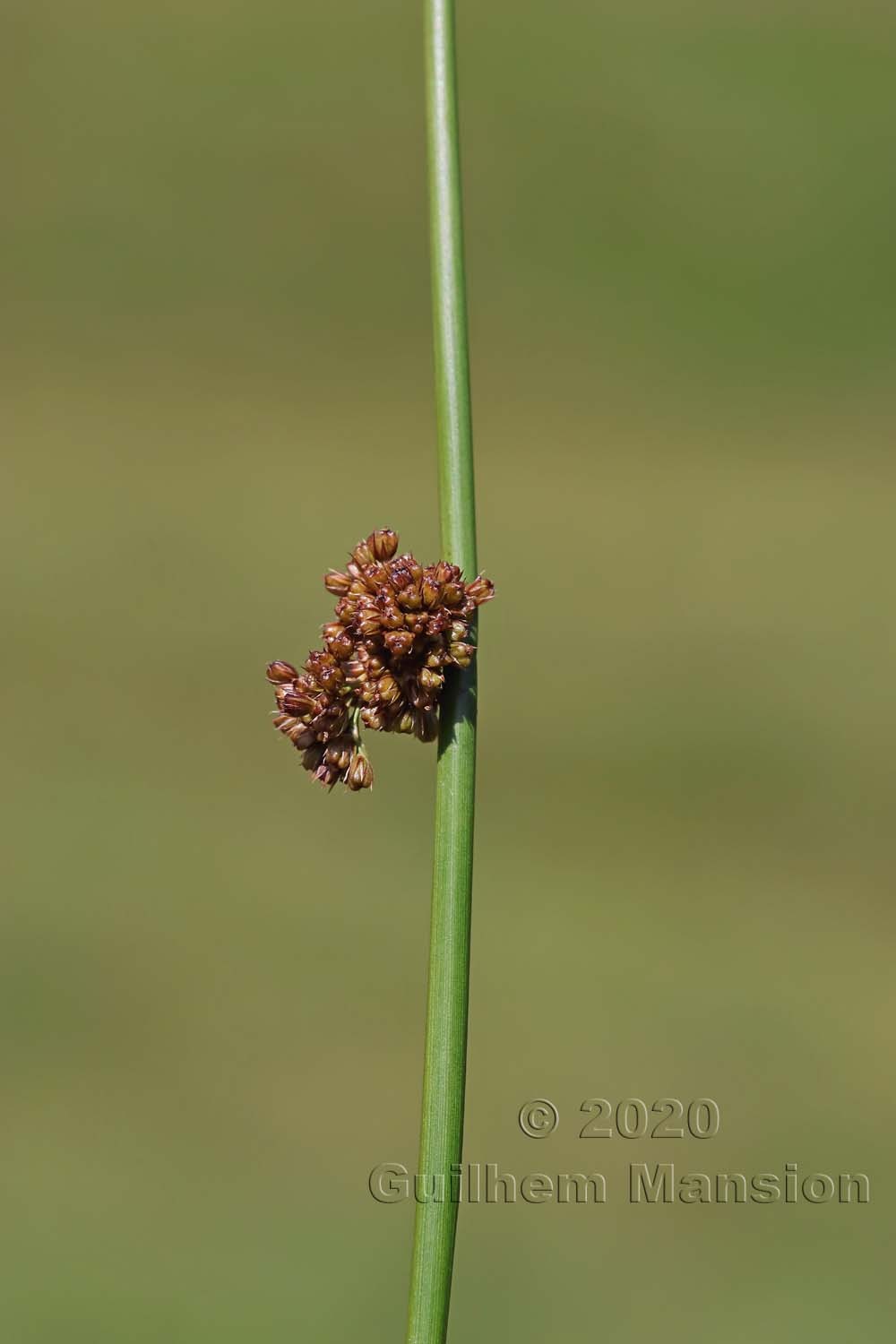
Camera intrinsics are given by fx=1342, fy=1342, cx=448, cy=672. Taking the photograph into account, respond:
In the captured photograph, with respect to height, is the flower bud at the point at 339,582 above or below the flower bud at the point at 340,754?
above

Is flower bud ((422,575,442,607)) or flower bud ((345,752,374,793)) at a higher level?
flower bud ((422,575,442,607))

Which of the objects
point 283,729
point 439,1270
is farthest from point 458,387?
point 439,1270

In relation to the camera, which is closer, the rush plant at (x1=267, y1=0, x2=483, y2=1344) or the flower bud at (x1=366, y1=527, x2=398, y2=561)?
the rush plant at (x1=267, y1=0, x2=483, y2=1344)

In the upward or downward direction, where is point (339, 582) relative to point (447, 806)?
upward

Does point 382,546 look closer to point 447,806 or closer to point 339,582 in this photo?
point 339,582

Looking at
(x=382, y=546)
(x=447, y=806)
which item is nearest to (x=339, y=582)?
(x=382, y=546)
